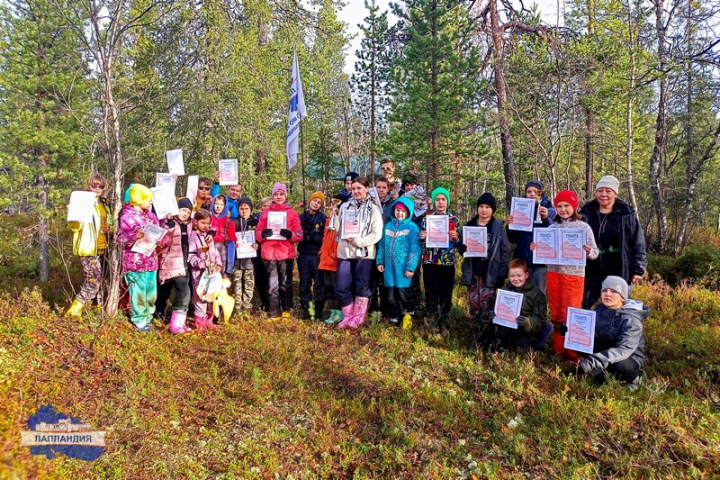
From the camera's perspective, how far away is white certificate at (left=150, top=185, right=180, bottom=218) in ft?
19.1

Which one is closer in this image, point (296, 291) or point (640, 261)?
point (640, 261)

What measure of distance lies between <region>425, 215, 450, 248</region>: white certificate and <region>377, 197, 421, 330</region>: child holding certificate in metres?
0.31

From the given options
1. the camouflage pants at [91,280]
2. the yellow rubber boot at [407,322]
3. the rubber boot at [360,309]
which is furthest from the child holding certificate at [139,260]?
the yellow rubber boot at [407,322]

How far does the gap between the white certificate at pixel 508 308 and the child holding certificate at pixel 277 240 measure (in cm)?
353

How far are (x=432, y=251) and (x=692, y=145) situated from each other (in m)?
11.9

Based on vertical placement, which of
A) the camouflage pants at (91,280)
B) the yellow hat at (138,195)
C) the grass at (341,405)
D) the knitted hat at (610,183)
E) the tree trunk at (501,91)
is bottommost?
the grass at (341,405)

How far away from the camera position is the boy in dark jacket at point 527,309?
5.32m

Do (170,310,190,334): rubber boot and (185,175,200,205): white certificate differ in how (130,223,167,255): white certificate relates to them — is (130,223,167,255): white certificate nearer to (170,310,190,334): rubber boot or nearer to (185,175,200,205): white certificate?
(170,310,190,334): rubber boot

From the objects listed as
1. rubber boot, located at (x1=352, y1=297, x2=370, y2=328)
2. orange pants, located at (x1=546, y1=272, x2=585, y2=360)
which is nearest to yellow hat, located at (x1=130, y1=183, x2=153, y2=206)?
rubber boot, located at (x1=352, y1=297, x2=370, y2=328)

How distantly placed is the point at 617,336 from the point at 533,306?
1.07m

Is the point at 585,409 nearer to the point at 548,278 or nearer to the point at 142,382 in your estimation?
the point at 548,278

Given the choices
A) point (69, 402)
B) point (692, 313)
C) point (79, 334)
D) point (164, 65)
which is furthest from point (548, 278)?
point (164, 65)

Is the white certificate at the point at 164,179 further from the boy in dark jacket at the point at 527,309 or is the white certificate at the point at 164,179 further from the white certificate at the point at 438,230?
the boy in dark jacket at the point at 527,309

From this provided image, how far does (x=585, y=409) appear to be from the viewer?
13.3 feet
